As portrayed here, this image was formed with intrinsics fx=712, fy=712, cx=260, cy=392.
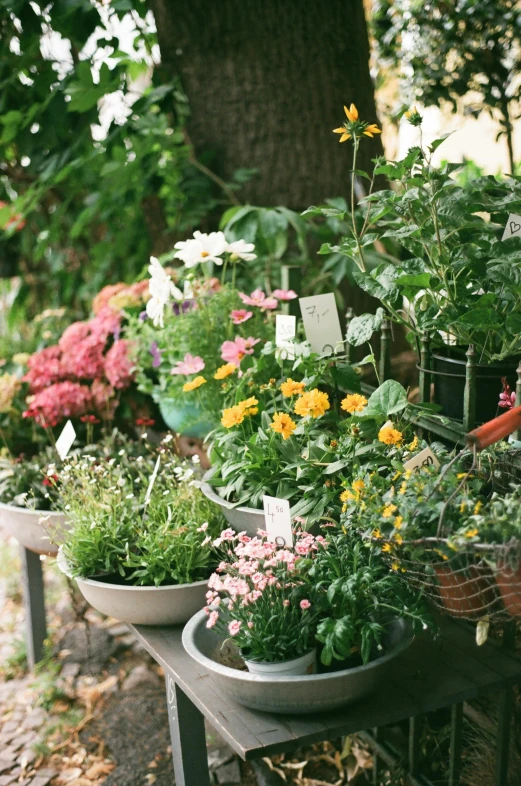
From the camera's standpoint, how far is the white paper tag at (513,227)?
1.37 meters

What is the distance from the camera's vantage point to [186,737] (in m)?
1.38

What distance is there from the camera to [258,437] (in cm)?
154

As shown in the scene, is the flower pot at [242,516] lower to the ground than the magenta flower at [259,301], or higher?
lower

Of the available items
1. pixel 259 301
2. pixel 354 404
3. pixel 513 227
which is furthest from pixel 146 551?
pixel 513 227

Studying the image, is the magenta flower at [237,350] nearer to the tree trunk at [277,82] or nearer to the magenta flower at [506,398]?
the magenta flower at [506,398]

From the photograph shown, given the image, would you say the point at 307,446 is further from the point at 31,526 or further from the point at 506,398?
the point at 31,526

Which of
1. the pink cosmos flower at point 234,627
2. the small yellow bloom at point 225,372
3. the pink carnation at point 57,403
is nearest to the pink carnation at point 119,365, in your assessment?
the pink carnation at point 57,403

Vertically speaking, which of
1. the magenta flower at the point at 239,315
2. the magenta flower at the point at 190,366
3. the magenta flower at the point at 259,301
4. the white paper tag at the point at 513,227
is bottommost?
the magenta flower at the point at 190,366

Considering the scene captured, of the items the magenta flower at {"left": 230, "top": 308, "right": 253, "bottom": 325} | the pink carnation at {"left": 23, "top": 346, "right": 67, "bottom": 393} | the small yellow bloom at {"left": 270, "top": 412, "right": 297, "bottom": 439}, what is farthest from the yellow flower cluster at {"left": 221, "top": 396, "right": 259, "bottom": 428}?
the pink carnation at {"left": 23, "top": 346, "right": 67, "bottom": 393}

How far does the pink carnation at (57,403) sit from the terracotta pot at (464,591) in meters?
1.60

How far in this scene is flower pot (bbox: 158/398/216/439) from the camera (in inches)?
80.4

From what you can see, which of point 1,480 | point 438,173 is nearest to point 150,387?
point 1,480

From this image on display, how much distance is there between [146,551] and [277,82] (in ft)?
5.81

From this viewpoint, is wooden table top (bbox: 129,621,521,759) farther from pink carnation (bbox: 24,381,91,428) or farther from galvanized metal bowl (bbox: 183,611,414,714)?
pink carnation (bbox: 24,381,91,428)
